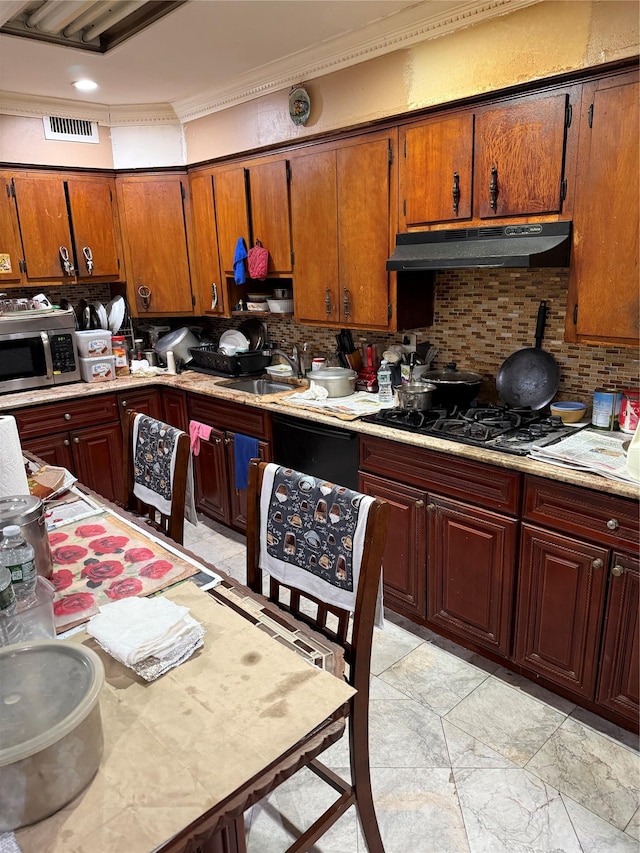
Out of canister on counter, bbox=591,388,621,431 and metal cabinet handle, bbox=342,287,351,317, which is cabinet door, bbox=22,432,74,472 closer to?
metal cabinet handle, bbox=342,287,351,317

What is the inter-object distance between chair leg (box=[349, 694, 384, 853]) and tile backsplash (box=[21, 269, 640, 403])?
5.51 ft

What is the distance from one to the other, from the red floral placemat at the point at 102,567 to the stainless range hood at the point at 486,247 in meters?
1.58

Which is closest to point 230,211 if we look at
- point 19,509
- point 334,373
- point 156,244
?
point 156,244

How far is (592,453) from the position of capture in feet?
6.75

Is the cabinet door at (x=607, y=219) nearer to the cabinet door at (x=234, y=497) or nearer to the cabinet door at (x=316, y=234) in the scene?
the cabinet door at (x=316, y=234)

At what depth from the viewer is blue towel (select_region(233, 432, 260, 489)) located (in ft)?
10.4

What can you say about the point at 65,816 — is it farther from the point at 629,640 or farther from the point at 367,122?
the point at 367,122

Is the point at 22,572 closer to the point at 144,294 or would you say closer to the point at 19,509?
the point at 19,509

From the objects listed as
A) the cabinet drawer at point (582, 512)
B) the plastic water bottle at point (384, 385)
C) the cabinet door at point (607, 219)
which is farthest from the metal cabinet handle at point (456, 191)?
the cabinet drawer at point (582, 512)

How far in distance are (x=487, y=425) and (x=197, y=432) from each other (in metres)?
1.84

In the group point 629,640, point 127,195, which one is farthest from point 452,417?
point 127,195

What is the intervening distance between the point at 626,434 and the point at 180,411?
254cm

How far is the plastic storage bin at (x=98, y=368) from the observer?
369cm

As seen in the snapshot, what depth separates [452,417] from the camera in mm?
2545
